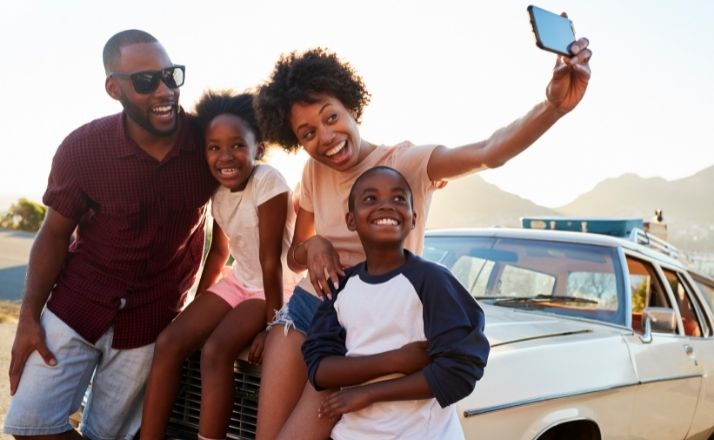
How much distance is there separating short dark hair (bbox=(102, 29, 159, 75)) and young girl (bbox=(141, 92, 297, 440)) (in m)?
0.42

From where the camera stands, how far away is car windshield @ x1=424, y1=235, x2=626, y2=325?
4070 mm

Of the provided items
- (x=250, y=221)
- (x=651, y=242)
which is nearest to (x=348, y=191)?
(x=250, y=221)

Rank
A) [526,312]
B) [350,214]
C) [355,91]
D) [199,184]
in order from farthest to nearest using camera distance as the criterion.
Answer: [526,312] → [199,184] → [355,91] → [350,214]

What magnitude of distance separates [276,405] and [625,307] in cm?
229

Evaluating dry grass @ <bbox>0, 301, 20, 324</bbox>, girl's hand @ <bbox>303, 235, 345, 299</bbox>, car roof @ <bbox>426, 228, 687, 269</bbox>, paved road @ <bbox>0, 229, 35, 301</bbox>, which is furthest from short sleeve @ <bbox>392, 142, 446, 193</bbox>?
paved road @ <bbox>0, 229, 35, 301</bbox>

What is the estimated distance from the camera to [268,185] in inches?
123

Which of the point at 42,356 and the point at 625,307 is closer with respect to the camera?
the point at 42,356

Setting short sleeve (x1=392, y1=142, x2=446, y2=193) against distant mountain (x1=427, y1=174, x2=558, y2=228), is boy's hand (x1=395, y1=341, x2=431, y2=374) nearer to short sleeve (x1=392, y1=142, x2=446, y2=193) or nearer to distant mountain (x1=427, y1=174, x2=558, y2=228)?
short sleeve (x1=392, y1=142, x2=446, y2=193)

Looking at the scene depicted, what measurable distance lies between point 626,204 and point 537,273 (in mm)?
44667

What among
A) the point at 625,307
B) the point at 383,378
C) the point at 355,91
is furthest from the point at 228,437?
the point at 625,307

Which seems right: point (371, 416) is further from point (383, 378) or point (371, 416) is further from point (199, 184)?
point (199, 184)

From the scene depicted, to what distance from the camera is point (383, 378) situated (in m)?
2.24

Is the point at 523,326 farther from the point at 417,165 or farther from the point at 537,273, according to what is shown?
the point at 417,165

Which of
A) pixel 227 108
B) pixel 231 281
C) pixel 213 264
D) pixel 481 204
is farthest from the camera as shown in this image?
pixel 481 204
